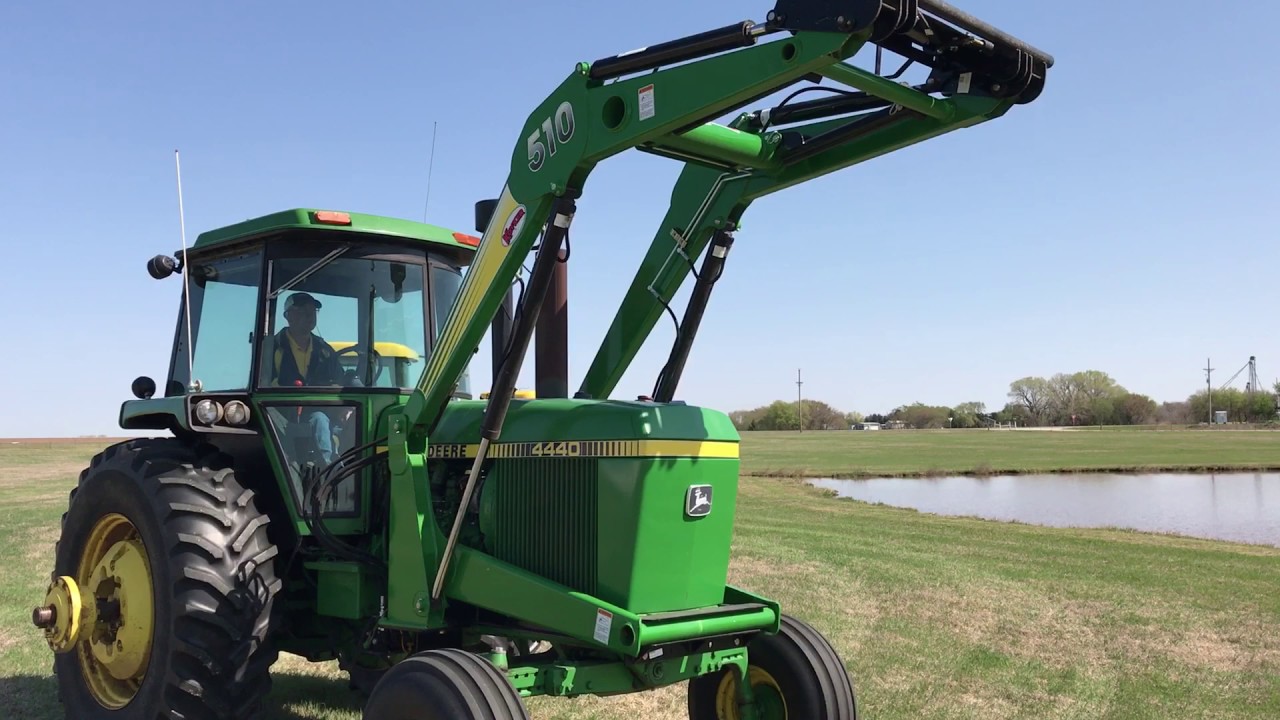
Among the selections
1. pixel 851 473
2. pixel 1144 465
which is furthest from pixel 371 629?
pixel 1144 465

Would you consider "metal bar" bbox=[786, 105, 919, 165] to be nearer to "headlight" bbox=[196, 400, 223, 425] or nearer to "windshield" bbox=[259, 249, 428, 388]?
"windshield" bbox=[259, 249, 428, 388]

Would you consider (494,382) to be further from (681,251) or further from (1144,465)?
(1144,465)

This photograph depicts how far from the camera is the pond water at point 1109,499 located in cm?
2092

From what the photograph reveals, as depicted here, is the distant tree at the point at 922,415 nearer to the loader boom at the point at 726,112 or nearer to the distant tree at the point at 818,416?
the distant tree at the point at 818,416

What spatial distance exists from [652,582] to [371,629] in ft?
5.28

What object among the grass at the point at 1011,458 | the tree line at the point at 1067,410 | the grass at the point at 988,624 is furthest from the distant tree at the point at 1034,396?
the grass at the point at 988,624

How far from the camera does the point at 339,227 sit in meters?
5.28

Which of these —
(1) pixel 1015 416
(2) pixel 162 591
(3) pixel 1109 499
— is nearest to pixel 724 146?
(2) pixel 162 591

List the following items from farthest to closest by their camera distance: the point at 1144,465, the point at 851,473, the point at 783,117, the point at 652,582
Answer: the point at 1144,465 < the point at 851,473 < the point at 783,117 < the point at 652,582

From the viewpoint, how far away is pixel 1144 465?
40.2 metres

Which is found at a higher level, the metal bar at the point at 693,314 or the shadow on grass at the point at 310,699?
the metal bar at the point at 693,314

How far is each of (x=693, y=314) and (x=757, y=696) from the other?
6.09 ft

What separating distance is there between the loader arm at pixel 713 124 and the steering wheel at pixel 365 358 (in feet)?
2.29

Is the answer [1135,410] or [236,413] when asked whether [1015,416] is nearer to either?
[1135,410]
